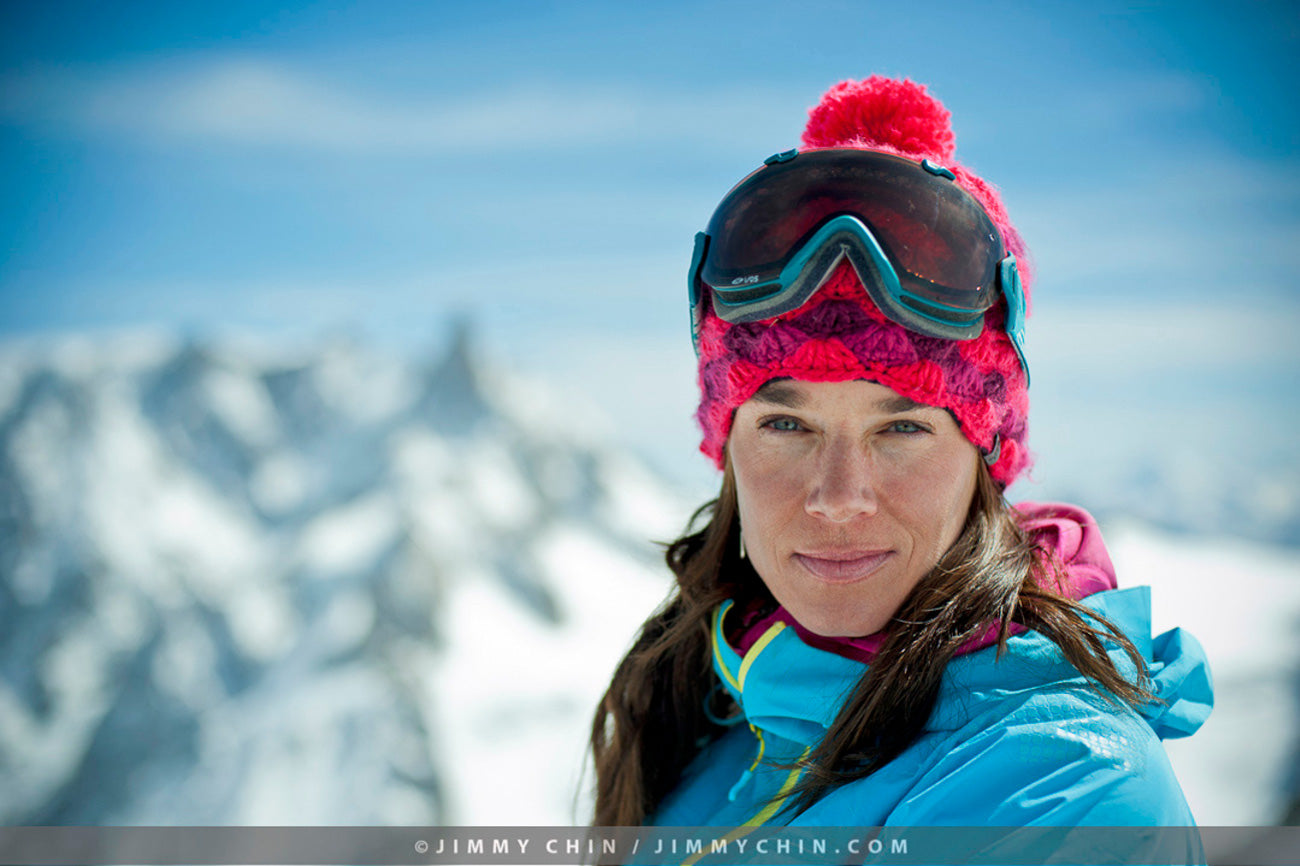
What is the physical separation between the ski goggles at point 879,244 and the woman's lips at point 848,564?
0.43m

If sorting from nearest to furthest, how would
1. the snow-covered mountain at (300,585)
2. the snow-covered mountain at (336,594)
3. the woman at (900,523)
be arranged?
the woman at (900,523) → the snow-covered mountain at (336,594) → the snow-covered mountain at (300,585)

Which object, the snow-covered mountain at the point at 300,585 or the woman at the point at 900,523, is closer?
the woman at the point at 900,523

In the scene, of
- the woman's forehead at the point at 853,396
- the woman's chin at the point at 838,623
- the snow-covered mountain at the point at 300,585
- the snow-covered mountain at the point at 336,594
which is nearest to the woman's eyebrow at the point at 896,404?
the woman's forehead at the point at 853,396

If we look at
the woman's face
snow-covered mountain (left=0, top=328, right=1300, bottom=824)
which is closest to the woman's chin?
the woman's face

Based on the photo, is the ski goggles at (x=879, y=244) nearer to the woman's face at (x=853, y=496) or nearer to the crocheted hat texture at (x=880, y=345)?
the crocheted hat texture at (x=880, y=345)

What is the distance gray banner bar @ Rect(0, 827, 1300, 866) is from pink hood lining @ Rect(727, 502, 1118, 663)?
318 mm

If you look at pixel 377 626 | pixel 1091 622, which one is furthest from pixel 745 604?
pixel 377 626

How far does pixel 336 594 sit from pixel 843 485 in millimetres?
19473

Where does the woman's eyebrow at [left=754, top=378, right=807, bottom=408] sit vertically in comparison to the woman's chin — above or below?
above

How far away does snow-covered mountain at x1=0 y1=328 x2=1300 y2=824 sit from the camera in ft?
43.8

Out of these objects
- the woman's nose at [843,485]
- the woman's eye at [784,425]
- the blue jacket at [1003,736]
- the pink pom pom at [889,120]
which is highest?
the pink pom pom at [889,120]

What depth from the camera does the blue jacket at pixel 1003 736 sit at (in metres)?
1.11

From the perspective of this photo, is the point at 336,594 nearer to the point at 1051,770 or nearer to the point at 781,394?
the point at 781,394

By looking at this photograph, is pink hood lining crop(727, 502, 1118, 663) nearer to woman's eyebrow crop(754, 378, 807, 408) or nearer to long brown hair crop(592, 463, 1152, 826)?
long brown hair crop(592, 463, 1152, 826)
